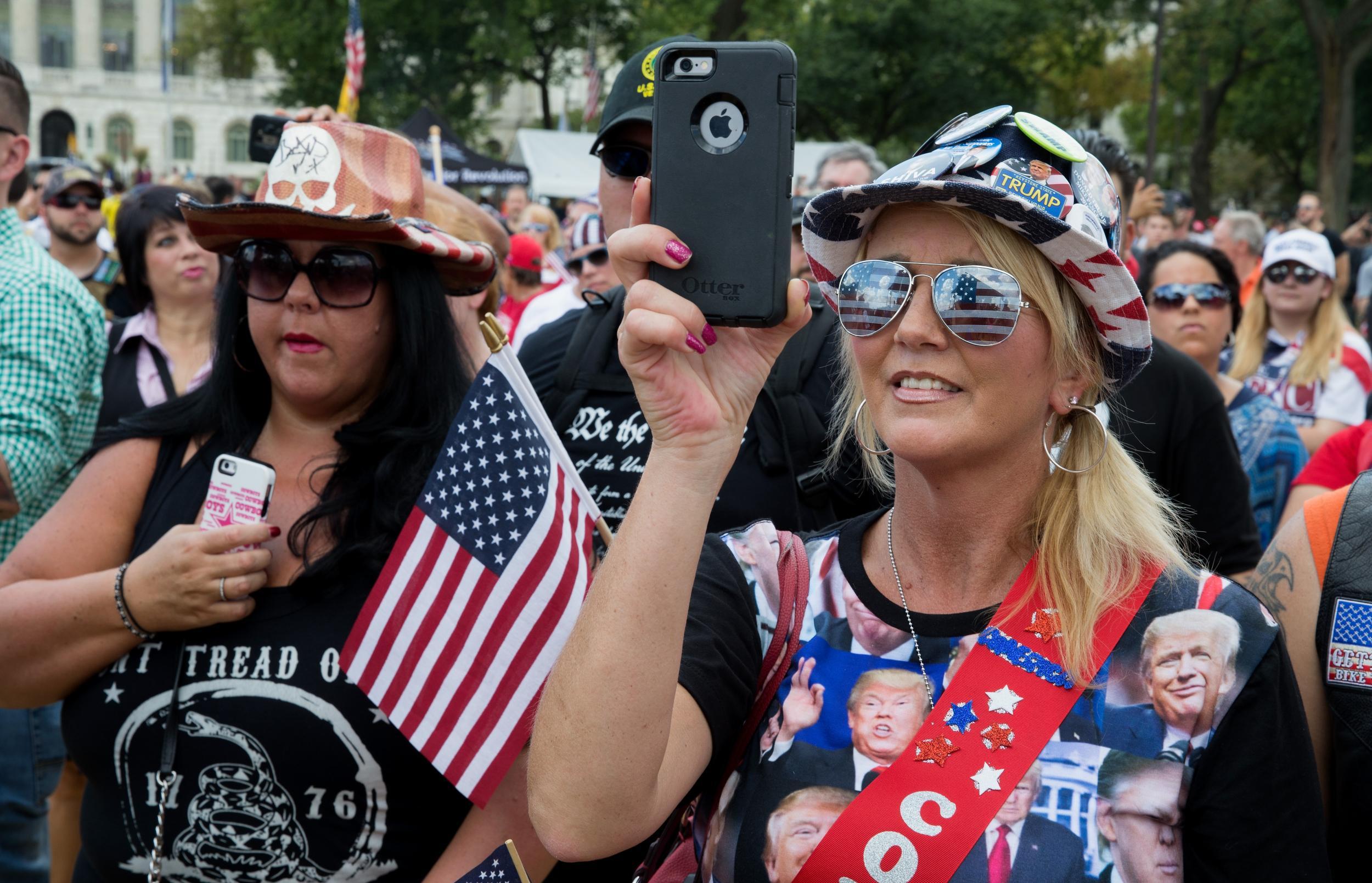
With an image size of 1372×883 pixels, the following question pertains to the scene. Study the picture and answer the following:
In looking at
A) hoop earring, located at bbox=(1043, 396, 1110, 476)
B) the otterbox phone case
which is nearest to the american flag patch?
hoop earring, located at bbox=(1043, 396, 1110, 476)

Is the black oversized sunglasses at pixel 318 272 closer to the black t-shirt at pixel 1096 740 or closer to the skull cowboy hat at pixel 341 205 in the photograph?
the skull cowboy hat at pixel 341 205

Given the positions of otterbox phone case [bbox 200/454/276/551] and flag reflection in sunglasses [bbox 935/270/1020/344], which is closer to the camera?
flag reflection in sunglasses [bbox 935/270/1020/344]

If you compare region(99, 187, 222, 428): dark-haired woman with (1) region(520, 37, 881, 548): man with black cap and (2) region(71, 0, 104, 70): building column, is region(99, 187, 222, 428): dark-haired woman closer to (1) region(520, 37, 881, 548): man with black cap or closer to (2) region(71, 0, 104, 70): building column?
(1) region(520, 37, 881, 548): man with black cap

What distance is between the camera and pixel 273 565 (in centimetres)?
266

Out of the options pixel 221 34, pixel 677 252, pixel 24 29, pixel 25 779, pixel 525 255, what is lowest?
pixel 25 779

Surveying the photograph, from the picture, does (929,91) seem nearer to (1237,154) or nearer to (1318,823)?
(1237,154)

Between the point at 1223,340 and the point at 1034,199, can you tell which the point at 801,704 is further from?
the point at 1223,340

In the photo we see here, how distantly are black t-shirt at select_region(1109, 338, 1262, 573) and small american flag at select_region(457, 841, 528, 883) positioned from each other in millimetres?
2342

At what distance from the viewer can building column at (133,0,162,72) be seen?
76688 millimetres

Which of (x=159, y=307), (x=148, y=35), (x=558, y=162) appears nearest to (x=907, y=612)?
(x=159, y=307)

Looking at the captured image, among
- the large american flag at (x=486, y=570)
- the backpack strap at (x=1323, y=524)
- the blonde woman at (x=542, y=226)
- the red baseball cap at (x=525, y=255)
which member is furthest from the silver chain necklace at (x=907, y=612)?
the blonde woman at (x=542, y=226)

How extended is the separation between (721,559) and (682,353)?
0.50 m

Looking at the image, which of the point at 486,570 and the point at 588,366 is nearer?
the point at 486,570

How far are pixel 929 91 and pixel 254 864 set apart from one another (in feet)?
119
